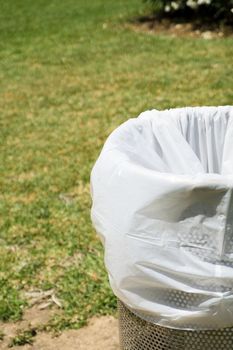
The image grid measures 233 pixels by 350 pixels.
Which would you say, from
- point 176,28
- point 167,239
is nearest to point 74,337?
point 167,239

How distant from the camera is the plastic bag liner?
168 centimetres

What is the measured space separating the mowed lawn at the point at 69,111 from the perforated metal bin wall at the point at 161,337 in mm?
A: 803

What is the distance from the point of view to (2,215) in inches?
151

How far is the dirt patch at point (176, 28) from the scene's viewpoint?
26.8 feet

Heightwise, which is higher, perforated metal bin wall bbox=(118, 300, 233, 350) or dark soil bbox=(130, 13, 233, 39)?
perforated metal bin wall bbox=(118, 300, 233, 350)

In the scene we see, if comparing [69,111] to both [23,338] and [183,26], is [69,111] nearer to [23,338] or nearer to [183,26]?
[23,338]

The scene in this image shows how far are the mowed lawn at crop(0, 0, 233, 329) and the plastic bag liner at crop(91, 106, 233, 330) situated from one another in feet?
3.44

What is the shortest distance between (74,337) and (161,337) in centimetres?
90

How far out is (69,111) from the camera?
5.70m

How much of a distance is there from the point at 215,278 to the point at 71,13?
30.8 ft

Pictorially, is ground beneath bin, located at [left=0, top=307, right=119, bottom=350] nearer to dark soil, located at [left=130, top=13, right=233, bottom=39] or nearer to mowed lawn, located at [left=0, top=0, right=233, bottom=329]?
mowed lawn, located at [left=0, top=0, right=233, bottom=329]

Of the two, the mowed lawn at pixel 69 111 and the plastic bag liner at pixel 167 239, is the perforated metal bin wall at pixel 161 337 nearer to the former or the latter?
the plastic bag liner at pixel 167 239

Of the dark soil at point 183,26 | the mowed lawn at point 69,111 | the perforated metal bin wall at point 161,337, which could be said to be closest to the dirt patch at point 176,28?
the dark soil at point 183,26

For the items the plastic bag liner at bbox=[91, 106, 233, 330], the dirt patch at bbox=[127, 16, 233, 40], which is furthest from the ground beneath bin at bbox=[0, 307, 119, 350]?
the dirt patch at bbox=[127, 16, 233, 40]
